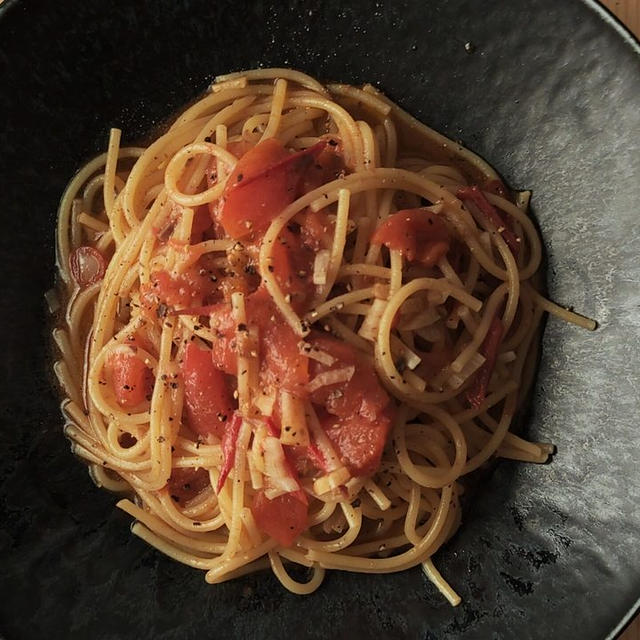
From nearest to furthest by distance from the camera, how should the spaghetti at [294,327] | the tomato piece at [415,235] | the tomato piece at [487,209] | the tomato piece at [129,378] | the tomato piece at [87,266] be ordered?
the spaghetti at [294,327]
the tomato piece at [415,235]
the tomato piece at [129,378]
the tomato piece at [487,209]
the tomato piece at [87,266]

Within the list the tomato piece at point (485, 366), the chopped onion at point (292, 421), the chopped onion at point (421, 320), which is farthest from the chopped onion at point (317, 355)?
the tomato piece at point (485, 366)

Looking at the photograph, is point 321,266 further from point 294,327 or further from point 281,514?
point 281,514

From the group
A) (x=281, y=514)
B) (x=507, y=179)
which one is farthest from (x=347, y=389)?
(x=507, y=179)

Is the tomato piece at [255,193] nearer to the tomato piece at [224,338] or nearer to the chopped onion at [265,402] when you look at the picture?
the tomato piece at [224,338]

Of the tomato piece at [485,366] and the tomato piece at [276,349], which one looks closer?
the tomato piece at [276,349]

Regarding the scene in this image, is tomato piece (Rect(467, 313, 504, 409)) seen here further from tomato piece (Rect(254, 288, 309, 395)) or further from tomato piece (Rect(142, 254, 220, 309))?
tomato piece (Rect(142, 254, 220, 309))

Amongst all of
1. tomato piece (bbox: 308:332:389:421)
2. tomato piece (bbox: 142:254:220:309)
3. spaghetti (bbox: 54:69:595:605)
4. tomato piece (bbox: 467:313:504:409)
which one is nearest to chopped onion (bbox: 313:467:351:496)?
spaghetti (bbox: 54:69:595:605)
